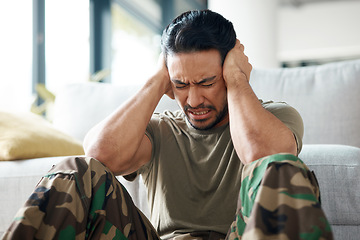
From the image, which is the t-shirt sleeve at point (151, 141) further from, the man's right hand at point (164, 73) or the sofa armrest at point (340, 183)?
the sofa armrest at point (340, 183)

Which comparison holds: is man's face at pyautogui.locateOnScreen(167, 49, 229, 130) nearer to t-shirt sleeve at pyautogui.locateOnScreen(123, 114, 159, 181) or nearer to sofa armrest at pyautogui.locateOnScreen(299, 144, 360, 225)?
t-shirt sleeve at pyautogui.locateOnScreen(123, 114, 159, 181)

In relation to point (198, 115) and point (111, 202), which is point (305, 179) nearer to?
point (111, 202)

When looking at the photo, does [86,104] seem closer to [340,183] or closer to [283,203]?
[340,183]

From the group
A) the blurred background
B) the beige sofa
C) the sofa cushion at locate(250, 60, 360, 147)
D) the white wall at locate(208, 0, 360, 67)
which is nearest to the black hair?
the beige sofa

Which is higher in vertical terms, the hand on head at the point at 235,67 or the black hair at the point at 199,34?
the black hair at the point at 199,34

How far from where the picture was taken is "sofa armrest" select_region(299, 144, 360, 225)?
4.66ft

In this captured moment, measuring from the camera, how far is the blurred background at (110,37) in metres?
3.62

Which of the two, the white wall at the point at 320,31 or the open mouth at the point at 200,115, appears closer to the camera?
the open mouth at the point at 200,115

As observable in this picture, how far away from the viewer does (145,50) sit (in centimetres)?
590

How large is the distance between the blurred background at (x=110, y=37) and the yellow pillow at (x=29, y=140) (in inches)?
21.7

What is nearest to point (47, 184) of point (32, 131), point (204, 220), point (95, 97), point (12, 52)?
point (204, 220)

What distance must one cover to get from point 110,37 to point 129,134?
3789 millimetres

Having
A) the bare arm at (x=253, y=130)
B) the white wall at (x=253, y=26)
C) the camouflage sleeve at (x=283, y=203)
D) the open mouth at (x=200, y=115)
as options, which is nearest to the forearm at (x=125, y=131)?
the open mouth at (x=200, y=115)

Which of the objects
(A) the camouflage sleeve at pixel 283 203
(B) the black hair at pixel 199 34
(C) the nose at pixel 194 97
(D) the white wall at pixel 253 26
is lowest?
(A) the camouflage sleeve at pixel 283 203
